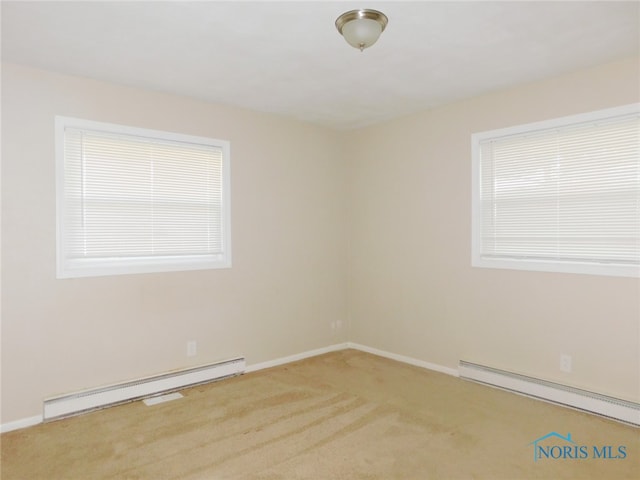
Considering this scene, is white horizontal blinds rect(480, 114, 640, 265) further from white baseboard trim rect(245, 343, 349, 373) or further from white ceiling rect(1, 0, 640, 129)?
white baseboard trim rect(245, 343, 349, 373)

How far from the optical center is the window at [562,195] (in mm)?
3104

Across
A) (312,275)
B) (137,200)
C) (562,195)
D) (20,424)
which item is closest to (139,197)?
(137,200)

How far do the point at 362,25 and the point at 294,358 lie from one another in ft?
11.2

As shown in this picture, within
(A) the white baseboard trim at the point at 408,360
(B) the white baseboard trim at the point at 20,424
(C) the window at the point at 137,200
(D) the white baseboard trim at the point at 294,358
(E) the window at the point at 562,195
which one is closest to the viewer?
(B) the white baseboard trim at the point at 20,424

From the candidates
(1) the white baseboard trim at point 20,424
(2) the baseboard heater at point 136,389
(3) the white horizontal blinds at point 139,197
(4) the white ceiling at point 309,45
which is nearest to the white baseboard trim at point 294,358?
(2) the baseboard heater at point 136,389

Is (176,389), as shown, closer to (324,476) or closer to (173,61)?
(324,476)

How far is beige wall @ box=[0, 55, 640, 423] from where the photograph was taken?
3.11 metres

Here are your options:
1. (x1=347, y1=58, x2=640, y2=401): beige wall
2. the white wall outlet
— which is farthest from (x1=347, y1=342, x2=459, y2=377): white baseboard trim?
the white wall outlet

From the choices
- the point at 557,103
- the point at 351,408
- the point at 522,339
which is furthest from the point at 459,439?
the point at 557,103

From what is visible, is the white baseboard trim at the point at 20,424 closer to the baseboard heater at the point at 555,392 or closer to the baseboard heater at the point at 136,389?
the baseboard heater at the point at 136,389

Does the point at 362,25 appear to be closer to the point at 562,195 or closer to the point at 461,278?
the point at 562,195

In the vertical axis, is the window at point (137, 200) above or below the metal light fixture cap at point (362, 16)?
below

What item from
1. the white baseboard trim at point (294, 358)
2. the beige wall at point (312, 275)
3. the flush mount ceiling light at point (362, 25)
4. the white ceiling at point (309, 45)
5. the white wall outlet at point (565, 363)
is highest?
the white ceiling at point (309, 45)

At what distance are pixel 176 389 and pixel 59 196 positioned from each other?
6.00 feet
